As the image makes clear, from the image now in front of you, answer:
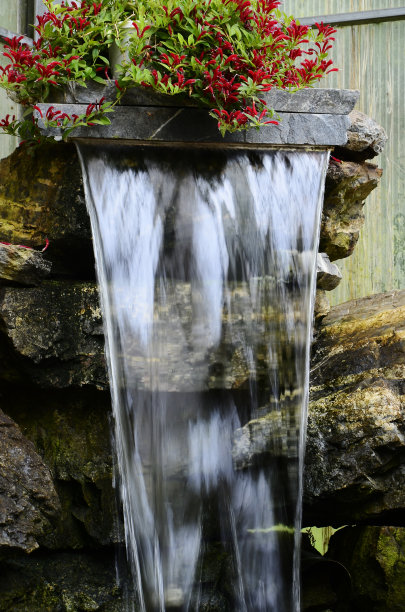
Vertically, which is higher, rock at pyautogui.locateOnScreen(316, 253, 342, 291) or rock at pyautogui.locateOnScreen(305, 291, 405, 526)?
rock at pyautogui.locateOnScreen(316, 253, 342, 291)

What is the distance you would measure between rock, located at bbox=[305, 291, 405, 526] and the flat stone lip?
1.13m

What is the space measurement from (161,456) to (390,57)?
424cm

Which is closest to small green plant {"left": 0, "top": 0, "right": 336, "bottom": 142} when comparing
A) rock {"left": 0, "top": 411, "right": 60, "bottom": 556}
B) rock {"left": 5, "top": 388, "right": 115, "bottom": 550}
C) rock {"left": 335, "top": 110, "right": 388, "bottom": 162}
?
rock {"left": 335, "top": 110, "right": 388, "bottom": 162}

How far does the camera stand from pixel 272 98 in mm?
3768

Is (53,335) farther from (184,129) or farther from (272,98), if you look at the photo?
(272,98)

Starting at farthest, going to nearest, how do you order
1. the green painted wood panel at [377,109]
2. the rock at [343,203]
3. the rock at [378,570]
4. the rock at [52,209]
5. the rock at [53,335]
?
the green painted wood panel at [377,109] → the rock at [343,203] → the rock at [378,570] → the rock at [52,209] → the rock at [53,335]

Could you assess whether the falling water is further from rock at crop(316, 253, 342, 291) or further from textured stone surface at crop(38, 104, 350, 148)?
rock at crop(316, 253, 342, 291)

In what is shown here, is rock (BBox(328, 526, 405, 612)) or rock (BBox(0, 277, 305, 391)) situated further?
rock (BBox(328, 526, 405, 612))

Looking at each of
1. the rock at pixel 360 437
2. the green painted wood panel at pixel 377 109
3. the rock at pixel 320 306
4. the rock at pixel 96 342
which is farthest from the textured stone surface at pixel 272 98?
the green painted wood panel at pixel 377 109

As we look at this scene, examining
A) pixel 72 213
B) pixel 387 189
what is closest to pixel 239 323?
pixel 72 213

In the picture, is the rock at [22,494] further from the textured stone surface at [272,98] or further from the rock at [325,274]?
the rock at [325,274]

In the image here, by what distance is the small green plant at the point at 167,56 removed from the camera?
3.52 metres

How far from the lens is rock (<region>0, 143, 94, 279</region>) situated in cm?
367

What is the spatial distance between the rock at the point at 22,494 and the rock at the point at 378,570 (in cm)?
177
